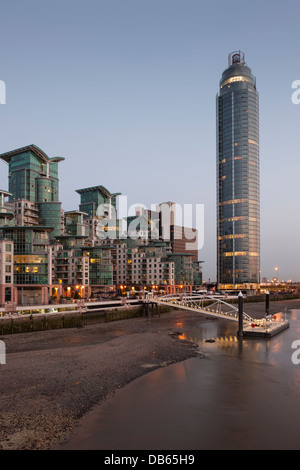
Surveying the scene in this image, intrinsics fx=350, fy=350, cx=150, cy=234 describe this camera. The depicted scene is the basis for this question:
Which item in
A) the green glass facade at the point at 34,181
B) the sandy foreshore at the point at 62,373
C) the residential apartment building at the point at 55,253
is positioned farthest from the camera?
the green glass facade at the point at 34,181

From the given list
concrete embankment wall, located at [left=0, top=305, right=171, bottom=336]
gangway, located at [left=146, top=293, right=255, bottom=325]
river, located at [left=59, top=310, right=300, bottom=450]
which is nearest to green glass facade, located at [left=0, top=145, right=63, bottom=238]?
gangway, located at [left=146, top=293, right=255, bottom=325]

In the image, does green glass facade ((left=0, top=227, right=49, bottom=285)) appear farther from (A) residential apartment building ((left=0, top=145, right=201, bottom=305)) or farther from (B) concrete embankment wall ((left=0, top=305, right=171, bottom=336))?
(B) concrete embankment wall ((left=0, top=305, right=171, bottom=336))

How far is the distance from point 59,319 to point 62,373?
→ 111 feet

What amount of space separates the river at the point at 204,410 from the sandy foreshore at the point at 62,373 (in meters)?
1.64

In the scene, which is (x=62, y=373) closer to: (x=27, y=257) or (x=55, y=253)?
(x=27, y=257)

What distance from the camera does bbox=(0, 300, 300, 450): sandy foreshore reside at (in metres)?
21.8

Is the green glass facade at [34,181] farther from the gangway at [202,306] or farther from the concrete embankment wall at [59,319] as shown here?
the concrete embankment wall at [59,319]

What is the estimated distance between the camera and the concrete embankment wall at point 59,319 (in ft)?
191

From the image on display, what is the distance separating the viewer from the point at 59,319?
6538 cm

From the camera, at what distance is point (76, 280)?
393 feet

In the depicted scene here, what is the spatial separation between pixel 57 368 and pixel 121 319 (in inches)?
1821

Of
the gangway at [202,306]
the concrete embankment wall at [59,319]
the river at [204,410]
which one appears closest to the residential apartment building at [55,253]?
the concrete embankment wall at [59,319]

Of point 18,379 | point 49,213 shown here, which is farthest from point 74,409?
point 49,213

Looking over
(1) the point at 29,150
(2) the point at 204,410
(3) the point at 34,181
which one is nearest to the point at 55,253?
(3) the point at 34,181
